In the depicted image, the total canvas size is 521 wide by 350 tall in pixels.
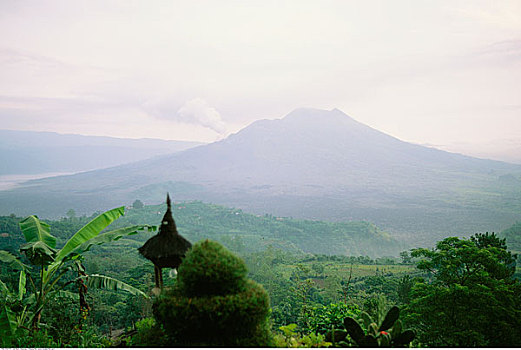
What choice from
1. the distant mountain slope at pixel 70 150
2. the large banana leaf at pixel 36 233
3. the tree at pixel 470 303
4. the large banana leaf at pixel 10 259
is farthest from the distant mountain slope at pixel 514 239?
the distant mountain slope at pixel 70 150

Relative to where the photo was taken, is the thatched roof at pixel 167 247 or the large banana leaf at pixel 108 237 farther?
the large banana leaf at pixel 108 237

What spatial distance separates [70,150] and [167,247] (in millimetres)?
73448

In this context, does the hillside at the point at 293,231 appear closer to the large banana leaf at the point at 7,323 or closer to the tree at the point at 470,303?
the tree at the point at 470,303

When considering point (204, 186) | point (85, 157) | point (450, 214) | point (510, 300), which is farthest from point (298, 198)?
point (510, 300)

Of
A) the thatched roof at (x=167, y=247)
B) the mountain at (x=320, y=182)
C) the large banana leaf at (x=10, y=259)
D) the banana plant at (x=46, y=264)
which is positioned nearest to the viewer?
the thatched roof at (x=167, y=247)

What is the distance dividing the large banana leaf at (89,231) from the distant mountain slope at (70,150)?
192ft

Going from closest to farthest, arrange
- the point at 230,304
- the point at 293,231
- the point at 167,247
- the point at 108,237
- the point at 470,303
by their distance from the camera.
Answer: the point at 230,304
the point at 167,247
the point at 108,237
the point at 470,303
the point at 293,231

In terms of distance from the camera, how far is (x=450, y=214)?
43062 mm

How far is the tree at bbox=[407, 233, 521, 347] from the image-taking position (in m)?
4.00

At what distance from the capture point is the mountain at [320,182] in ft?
132

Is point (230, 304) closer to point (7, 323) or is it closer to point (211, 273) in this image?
point (211, 273)

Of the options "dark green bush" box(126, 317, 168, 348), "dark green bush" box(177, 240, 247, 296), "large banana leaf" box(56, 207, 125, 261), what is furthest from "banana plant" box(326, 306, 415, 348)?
"large banana leaf" box(56, 207, 125, 261)

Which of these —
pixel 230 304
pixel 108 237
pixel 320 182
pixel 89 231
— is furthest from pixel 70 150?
pixel 230 304

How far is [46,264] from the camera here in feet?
9.04
